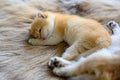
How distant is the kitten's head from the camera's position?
1484 millimetres

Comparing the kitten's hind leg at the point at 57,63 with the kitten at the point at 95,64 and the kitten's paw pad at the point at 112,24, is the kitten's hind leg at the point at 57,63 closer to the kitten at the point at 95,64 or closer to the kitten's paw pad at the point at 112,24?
the kitten at the point at 95,64

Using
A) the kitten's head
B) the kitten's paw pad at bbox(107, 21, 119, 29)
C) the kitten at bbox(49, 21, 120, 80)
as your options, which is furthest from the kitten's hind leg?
the kitten's paw pad at bbox(107, 21, 119, 29)

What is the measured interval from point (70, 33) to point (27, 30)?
0.23 m

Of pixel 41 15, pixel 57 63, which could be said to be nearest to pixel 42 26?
pixel 41 15

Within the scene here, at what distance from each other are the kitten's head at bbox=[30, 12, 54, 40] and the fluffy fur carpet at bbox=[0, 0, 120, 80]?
5 centimetres

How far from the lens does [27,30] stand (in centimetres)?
Answer: 149

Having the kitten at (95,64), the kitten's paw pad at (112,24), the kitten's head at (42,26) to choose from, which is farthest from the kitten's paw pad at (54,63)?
the kitten's paw pad at (112,24)

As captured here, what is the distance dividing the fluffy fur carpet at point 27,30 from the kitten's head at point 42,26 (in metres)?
0.05

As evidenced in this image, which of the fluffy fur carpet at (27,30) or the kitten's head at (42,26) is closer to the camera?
the fluffy fur carpet at (27,30)

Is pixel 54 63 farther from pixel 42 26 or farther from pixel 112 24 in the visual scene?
pixel 112 24

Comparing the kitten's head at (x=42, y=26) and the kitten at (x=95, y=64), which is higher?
the kitten's head at (x=42, y=26)

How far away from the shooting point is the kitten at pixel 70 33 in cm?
133

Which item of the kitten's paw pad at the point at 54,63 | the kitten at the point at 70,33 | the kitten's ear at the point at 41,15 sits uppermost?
the kitten's ear at the point at 41,15

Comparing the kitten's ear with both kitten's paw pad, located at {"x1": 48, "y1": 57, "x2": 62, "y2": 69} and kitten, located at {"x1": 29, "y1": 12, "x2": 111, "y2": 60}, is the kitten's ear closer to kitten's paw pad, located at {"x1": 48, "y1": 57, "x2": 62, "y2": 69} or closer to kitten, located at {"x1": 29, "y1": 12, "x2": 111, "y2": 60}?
kitten, located at {"x1": 29, "y1": 12, "x2": 111, "y2": 60}
